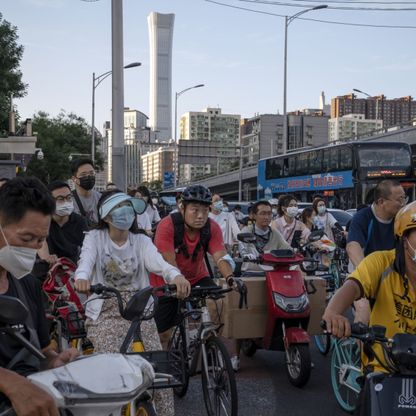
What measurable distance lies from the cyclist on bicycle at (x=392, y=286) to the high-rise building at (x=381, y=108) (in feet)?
459

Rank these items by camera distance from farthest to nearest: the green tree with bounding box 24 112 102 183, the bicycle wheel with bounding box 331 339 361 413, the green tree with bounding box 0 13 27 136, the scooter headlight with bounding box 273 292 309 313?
the green tree with bounding box 24 112 102 183 → the green tree with bounding box 0 13 27 136 → the scooter headlight with bounding box 273 292 309 313 → the bicycle wheel with bounding box 331 339 361 413

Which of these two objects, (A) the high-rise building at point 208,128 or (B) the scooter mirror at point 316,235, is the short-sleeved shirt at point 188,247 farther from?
(A) the high-rise building at point 208,128

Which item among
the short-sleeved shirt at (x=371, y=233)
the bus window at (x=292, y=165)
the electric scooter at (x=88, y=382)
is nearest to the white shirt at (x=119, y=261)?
the short-sleeved shirt at (x=371, y=233)

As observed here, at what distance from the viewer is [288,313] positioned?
6.02 metres

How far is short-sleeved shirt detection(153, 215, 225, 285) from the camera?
17.4 feet

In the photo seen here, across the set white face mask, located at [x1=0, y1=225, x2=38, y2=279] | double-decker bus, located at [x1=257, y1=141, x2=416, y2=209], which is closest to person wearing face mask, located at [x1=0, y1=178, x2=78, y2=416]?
white face mask, located at [x1=0, y1=225, x2=38, y2=279]

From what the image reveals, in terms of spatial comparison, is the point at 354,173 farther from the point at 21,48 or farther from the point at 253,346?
the point at 253,346

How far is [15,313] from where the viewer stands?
6.37 feet

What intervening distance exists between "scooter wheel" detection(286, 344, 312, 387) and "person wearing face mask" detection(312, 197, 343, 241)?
6.18 meters

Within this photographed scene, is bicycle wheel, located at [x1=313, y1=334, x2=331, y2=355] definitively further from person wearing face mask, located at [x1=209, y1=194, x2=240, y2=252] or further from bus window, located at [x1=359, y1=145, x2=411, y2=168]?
bus window, located at [x1=359, y1=145, x2=411, y2=168]

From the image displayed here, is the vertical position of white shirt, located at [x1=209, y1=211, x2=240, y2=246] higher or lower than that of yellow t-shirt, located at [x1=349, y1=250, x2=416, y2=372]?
lower

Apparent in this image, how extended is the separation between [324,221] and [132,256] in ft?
28.0

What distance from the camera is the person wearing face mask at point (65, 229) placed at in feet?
20.8

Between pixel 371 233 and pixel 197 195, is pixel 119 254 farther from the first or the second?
pixel 371 233
